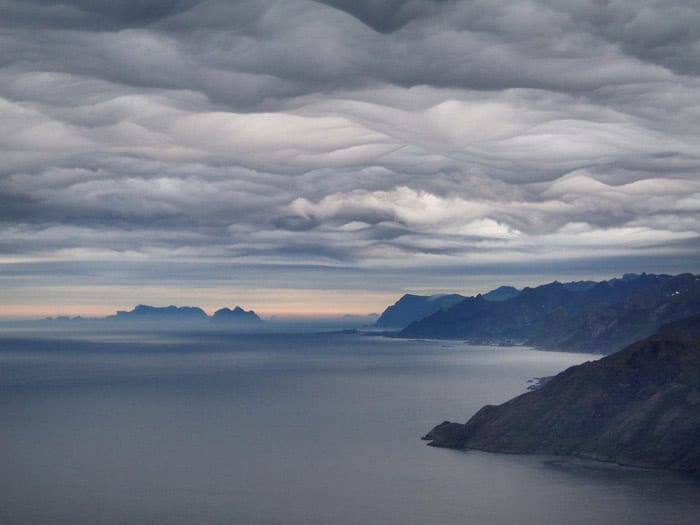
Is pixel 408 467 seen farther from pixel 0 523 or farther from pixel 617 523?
pixel 0 523

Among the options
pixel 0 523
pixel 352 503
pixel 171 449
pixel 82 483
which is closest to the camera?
pixel 0 523

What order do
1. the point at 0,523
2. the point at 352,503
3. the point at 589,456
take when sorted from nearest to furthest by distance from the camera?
the point at 0,523 → the point at 352,503 → the point at 589,456

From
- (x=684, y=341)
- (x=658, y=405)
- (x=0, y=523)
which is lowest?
(x=0, y=523)

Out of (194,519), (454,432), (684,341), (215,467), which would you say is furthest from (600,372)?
(194,519)

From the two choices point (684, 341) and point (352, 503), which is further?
point (684, 341)

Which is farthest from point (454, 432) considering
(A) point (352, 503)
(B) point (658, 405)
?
(A) point (352, 503)

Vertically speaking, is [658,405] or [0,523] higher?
[658,405]

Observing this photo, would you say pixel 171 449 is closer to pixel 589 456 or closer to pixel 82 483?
pixel 82 483
